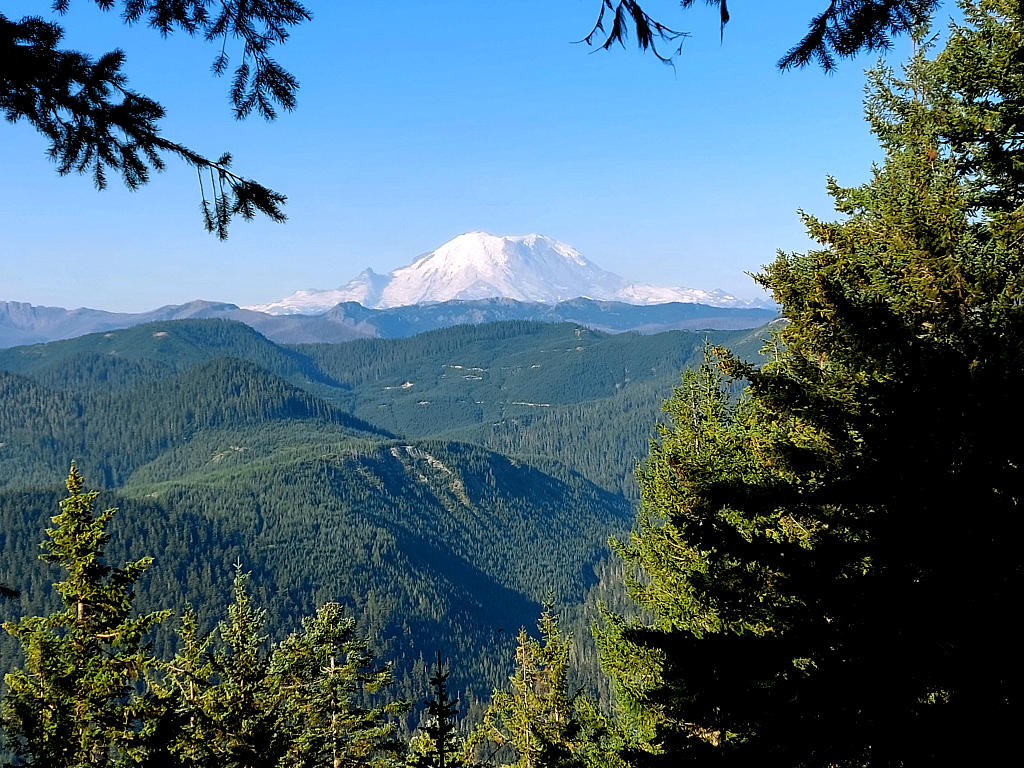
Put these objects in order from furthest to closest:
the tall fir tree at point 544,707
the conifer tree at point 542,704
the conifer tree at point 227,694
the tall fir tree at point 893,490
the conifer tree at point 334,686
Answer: the conifer tree at point 334,686, the conifer tree at point 542,704, the tall fir tree at point 544,707, the conifer tree at point 227,694, the tall fir tree at point 893,490

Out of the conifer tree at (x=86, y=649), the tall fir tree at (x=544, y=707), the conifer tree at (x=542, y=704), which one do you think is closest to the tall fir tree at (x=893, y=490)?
the tall fir tree at (x=544, y=707)

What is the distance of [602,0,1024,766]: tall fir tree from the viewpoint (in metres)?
4.20

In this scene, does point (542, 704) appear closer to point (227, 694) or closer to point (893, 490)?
point (227, 694)

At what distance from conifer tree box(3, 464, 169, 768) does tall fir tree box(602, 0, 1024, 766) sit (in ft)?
38.0

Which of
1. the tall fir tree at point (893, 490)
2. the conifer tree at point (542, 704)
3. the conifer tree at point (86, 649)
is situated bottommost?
the conifer tree at point (542, 704)

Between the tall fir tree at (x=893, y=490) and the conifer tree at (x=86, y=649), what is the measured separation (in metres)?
11.6

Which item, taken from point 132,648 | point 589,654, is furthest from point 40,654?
point 589,654

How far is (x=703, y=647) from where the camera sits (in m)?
4.95

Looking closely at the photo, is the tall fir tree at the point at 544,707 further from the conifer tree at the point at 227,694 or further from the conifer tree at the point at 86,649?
the conifer tree at the point at 86,649

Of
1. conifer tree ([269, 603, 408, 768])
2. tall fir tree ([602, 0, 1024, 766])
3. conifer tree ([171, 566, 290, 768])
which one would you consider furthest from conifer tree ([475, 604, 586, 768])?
tall fir tree ([602, 0, 1024, 766])

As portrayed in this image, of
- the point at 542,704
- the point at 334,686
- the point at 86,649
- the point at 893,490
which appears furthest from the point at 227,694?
the point at 893,490

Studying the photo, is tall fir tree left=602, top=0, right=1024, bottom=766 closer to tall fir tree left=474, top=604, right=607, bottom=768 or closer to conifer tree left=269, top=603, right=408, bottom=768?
tall fir tree left=474, top=604, right=607, bottom=768

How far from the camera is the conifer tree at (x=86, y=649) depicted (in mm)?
13266

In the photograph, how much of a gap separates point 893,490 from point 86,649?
50.6ft
